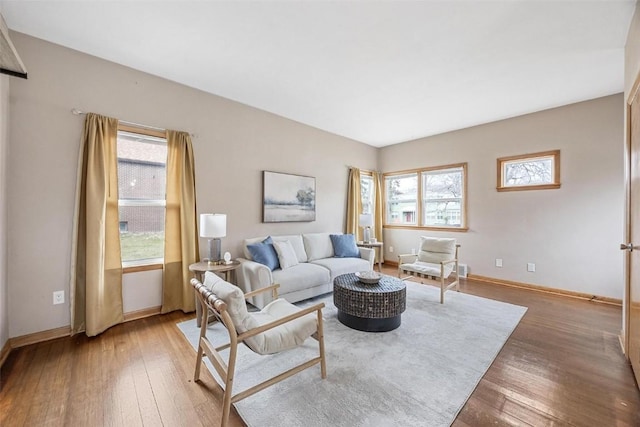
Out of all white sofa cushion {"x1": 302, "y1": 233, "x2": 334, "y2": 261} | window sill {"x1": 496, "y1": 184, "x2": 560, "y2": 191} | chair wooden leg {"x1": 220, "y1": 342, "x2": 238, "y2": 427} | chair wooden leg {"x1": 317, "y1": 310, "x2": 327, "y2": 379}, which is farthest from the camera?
white sofa cushion {"x1": 302, "y1": 233, "x2": 334, "y2": 261}

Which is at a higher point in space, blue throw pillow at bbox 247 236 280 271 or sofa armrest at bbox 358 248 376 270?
blue throw pillow at bbox 247 236 280 271

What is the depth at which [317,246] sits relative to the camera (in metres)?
4.20

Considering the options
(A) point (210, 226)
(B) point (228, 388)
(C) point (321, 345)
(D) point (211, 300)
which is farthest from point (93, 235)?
(C) point (321, 345)

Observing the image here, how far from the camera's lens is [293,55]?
2.57 meters

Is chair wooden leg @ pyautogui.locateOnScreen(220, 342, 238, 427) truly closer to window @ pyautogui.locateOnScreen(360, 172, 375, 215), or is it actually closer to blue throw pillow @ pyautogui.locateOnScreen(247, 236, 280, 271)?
blue throw pillow @ pyautogui.locateOnScreen(247, 236, 280, 271)

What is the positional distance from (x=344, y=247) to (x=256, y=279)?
179cm

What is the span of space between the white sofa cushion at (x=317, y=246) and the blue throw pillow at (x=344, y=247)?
0.09 meters

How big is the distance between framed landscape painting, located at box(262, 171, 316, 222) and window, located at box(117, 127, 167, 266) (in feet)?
4.52

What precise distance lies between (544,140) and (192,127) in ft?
16.8

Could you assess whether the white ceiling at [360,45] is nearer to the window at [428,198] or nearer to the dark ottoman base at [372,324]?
the window at [428,198]

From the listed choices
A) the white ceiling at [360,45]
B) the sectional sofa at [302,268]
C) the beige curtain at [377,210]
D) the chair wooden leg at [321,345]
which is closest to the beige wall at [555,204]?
the white ceiling at [360,45]

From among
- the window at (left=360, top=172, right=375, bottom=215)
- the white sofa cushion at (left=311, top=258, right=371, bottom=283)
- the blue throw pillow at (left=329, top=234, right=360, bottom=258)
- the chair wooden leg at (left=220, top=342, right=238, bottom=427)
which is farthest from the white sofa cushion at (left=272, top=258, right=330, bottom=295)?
the window at (left=360, top=172, right=375, bottom=215)

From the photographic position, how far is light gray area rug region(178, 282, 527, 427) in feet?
5.09

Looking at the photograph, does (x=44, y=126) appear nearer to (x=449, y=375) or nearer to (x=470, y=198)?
(x=449, y=375)
